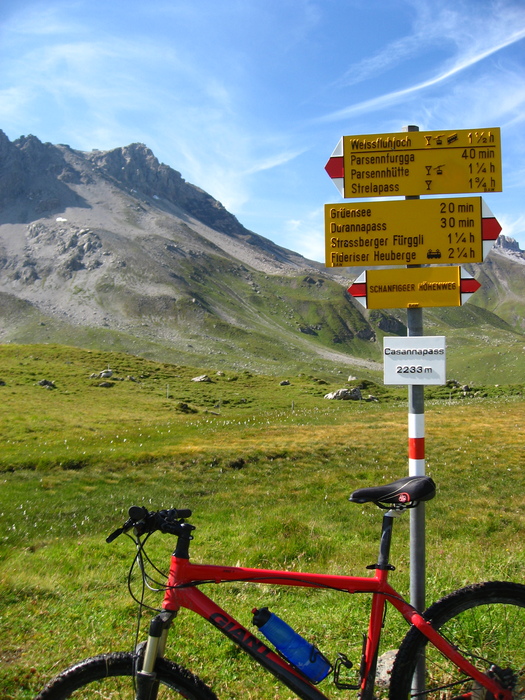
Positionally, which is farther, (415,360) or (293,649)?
(415,360)

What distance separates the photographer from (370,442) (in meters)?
28.9

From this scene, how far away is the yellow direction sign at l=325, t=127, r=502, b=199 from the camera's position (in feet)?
19.1

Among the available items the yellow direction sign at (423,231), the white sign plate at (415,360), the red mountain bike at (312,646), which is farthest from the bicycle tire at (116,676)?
the yellow direction sign at (423,231)

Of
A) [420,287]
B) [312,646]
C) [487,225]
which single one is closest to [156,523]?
[312,646]

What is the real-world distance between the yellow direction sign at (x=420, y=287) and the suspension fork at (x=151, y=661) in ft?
12.9

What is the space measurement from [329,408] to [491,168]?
46.6 m

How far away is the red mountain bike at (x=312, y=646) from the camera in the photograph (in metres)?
3.80

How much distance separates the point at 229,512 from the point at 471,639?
39.9ft

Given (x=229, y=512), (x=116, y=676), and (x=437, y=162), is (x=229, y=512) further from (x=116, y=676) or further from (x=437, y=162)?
(x=437, y=162)

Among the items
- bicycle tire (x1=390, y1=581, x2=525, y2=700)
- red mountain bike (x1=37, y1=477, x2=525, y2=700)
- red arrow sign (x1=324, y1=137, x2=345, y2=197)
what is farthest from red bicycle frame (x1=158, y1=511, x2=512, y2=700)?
red arrow sign (x1=324, y1=137, x2=345, y2=197)

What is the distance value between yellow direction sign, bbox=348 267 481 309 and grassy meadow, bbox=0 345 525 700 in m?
4.15

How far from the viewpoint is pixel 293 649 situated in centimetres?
403

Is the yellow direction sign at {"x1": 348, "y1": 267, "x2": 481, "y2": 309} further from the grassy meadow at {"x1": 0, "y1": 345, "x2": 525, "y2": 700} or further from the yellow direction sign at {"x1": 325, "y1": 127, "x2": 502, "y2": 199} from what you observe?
the grassy meadow at {"x1": 0, "y1": 345, "x2": 525, "y2": 700}

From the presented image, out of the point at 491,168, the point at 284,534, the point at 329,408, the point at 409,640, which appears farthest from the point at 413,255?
the point at 329,408
